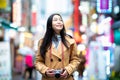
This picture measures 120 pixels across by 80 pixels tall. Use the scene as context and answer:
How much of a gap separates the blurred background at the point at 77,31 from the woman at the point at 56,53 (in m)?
5.86

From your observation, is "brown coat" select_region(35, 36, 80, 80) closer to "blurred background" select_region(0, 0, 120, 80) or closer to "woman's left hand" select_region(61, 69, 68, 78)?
"woman's left hand" select_region(61, 69, 68, 78)

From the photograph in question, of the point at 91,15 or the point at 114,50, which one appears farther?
the point at 91,15

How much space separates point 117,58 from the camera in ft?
48.8

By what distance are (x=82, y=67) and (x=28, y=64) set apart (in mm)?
9916

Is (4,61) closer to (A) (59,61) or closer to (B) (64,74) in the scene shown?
(A) (59,61)

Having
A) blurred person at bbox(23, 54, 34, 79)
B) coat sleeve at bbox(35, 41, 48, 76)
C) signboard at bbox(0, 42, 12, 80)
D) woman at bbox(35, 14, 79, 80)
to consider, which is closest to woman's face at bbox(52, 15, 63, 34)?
woman at bbox(35, 14, 79, 80)

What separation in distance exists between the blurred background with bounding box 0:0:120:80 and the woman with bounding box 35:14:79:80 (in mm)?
5864

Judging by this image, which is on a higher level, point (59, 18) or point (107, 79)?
point (59, 18)

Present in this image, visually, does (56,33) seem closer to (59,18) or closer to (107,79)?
(59,18)

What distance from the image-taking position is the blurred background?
1422 cm

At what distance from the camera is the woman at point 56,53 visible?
5585 mm

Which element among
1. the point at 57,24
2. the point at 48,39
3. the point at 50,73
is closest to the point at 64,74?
the point at 50,73

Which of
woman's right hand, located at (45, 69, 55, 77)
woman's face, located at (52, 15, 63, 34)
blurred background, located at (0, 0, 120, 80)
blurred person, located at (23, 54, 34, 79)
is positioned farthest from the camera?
blurred person, located at (23, 54, 34, 79)

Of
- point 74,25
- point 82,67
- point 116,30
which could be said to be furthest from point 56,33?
point 74,25
